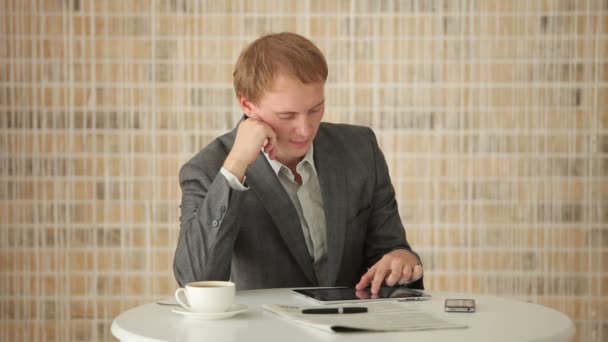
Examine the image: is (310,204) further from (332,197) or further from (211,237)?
(211,237)

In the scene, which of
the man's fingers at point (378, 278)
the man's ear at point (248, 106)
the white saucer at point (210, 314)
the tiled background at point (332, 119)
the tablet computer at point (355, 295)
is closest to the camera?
the white saucer at point (210, 314)

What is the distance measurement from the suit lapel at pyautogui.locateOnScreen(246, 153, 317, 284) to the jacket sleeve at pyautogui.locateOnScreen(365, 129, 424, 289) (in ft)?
0.73

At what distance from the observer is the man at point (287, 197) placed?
77.7 inches

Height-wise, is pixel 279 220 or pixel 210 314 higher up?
pixel 279 220

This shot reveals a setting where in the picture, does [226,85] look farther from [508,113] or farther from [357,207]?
[357,207]

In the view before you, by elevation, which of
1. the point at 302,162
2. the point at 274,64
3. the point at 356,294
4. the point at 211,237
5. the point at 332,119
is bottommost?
the point at 356,294

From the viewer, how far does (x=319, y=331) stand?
1465 mm

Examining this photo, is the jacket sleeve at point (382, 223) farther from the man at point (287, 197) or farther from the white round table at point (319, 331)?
the white round table at point (319, 331)

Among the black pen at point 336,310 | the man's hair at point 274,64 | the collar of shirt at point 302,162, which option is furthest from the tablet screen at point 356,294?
the man's hair at point 274,64

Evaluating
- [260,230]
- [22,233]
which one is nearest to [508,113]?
[260,230]

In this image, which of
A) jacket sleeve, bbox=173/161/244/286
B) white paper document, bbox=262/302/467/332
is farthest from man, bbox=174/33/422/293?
white paper document, bbox=262/302/467/332

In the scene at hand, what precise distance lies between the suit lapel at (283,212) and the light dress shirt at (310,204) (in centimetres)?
5

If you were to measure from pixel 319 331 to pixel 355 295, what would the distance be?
37 centimetres

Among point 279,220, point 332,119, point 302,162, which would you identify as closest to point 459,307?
point 279,220
